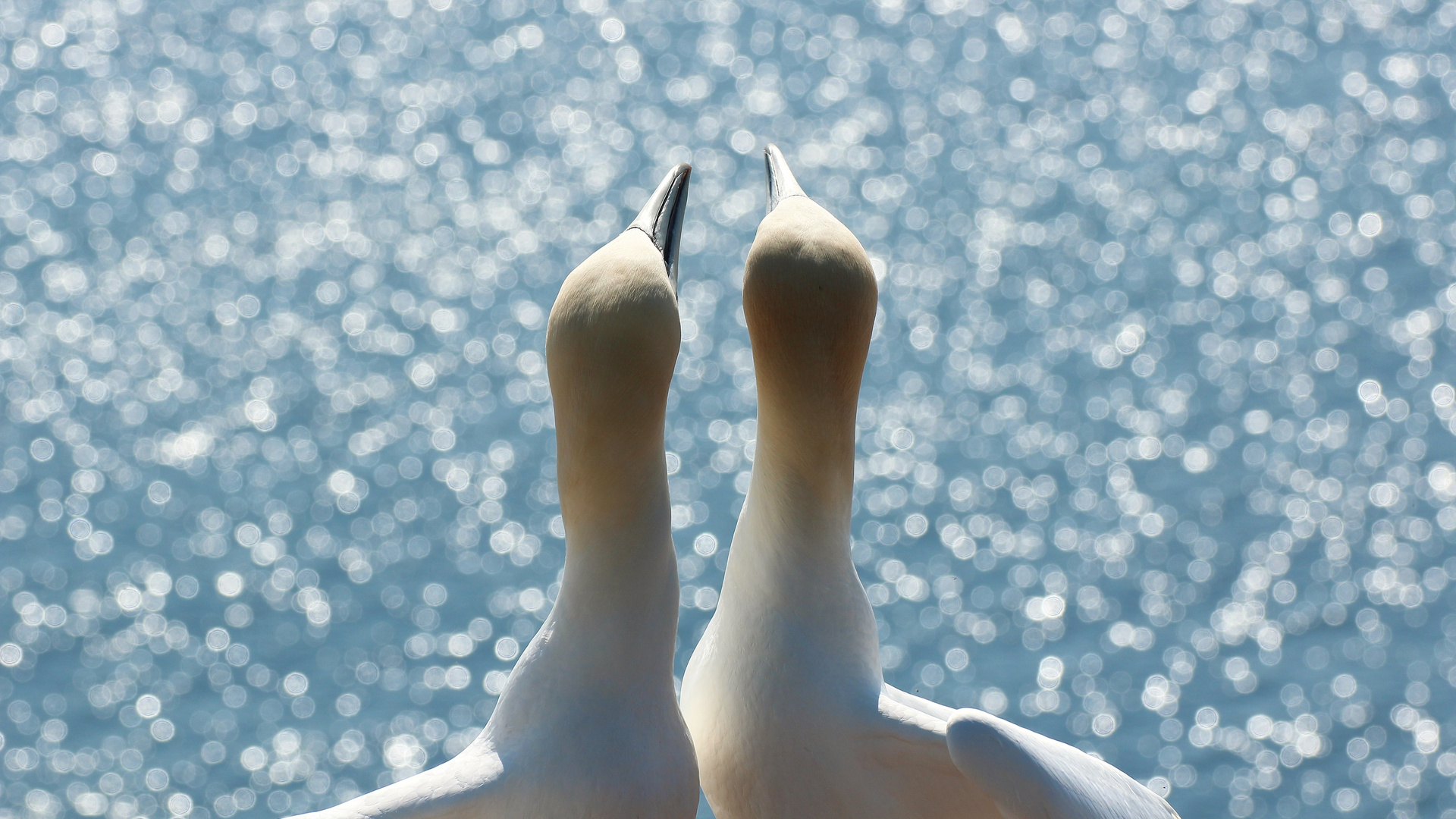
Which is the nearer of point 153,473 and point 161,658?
point 161,658

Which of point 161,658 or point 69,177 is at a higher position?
point 69,177

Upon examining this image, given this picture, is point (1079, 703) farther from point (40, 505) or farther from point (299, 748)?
point (40, 505)

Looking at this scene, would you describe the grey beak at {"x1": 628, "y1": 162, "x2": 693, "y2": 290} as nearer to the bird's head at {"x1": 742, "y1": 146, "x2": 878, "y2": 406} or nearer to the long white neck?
the bird's head at {"x1": 742, "y1": 146, "x2": 878, "y2": 406}

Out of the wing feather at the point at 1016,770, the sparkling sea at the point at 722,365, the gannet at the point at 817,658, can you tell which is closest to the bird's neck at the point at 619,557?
the gannet at the point at 817,658

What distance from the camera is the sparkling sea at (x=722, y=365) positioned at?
732 centimetres

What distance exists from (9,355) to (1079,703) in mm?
5932

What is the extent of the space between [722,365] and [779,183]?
21.0 feet

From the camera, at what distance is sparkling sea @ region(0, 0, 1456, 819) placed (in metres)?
7.32

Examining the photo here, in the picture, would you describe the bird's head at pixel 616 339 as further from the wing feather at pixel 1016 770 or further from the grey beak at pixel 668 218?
the wing feather at pixel 1016 770

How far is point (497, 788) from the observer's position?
7.09 feet

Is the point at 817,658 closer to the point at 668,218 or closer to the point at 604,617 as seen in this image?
the point at 604,617

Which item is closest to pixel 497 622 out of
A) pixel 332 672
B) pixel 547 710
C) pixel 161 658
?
pixel 332 672

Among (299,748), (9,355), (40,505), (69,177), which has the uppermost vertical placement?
(69,177)

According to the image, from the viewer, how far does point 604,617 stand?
2266 millimetres
